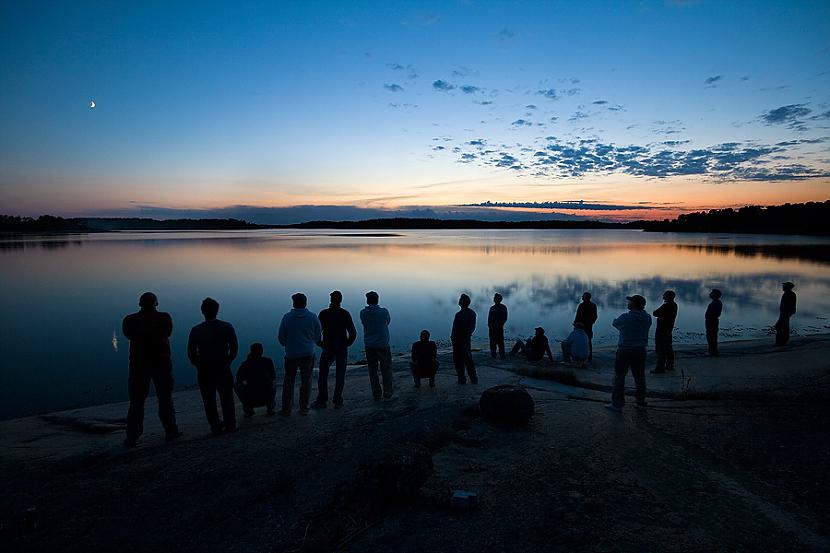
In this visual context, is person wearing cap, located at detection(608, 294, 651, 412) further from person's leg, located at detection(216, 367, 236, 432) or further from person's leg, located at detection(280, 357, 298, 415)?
person's leg, located at detection(216, 367, 236, 432)

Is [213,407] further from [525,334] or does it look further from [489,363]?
[525,334]

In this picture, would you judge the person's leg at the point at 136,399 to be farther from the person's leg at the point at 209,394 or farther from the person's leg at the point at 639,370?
the person's leg at the point at 639,370

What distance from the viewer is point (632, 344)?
7.73 metres

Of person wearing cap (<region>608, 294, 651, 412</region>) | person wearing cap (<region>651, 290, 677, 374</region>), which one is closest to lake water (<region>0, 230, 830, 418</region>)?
person wearing cap (<region>651, 290, 677, 374</region>)

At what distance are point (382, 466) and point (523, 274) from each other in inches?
1375

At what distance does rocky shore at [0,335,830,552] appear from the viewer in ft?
13.9

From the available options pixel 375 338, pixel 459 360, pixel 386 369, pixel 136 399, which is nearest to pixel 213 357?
pixel 136 399

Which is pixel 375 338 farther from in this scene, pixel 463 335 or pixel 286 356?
pixel 463 335

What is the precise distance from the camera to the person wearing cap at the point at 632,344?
766cm

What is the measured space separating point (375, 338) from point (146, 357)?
3.62 metres

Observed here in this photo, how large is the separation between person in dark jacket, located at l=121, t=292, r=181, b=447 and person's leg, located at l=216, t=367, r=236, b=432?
2.24 ft

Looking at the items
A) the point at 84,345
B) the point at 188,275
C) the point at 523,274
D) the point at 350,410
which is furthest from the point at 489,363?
the point at 188,275

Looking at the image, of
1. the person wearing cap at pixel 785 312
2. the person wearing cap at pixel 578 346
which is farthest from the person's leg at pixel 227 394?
the person wearing cap at pixel 785 312

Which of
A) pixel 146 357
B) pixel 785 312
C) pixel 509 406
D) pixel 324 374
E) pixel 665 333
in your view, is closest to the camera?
pixel 146 357
